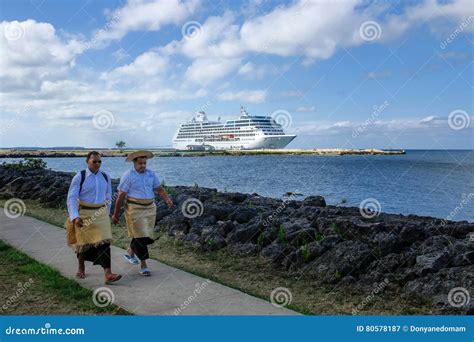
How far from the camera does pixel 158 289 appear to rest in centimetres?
567

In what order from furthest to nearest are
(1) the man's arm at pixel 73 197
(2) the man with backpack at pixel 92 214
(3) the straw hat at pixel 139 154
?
(3) the straw hat at pixel 139 154, (2) the man with backpack at pixel 92 214, (1) the man's arm at pixel 73 197

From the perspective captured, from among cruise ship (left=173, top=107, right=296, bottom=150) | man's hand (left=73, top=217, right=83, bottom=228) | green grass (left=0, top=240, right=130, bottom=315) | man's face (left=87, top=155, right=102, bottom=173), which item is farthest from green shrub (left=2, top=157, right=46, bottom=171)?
cruise ship (left=173, top=107, right=296, bottom=150)

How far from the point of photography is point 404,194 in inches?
1196

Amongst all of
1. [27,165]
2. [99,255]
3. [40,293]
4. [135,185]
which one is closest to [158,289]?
[99,255]

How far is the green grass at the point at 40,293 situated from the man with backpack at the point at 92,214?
0.41 meters

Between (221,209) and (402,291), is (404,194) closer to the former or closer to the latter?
(221,209)

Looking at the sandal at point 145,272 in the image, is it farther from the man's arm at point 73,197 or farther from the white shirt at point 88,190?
the man's arm at point 73,197

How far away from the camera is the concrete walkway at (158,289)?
16.3 ft

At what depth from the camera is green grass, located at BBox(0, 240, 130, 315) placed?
503cm

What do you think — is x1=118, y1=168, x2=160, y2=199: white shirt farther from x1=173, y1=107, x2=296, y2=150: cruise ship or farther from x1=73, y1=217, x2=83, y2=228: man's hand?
x1=173, y1=107, x2=296, y2=150: cruise ship

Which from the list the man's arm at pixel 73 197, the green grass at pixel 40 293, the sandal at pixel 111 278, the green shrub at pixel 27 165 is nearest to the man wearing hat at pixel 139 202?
the sandal at pixel 111 278

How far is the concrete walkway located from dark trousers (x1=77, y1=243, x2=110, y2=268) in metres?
0.25

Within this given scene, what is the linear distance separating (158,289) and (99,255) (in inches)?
36.4

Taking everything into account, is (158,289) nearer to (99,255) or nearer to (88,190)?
(99,255)
